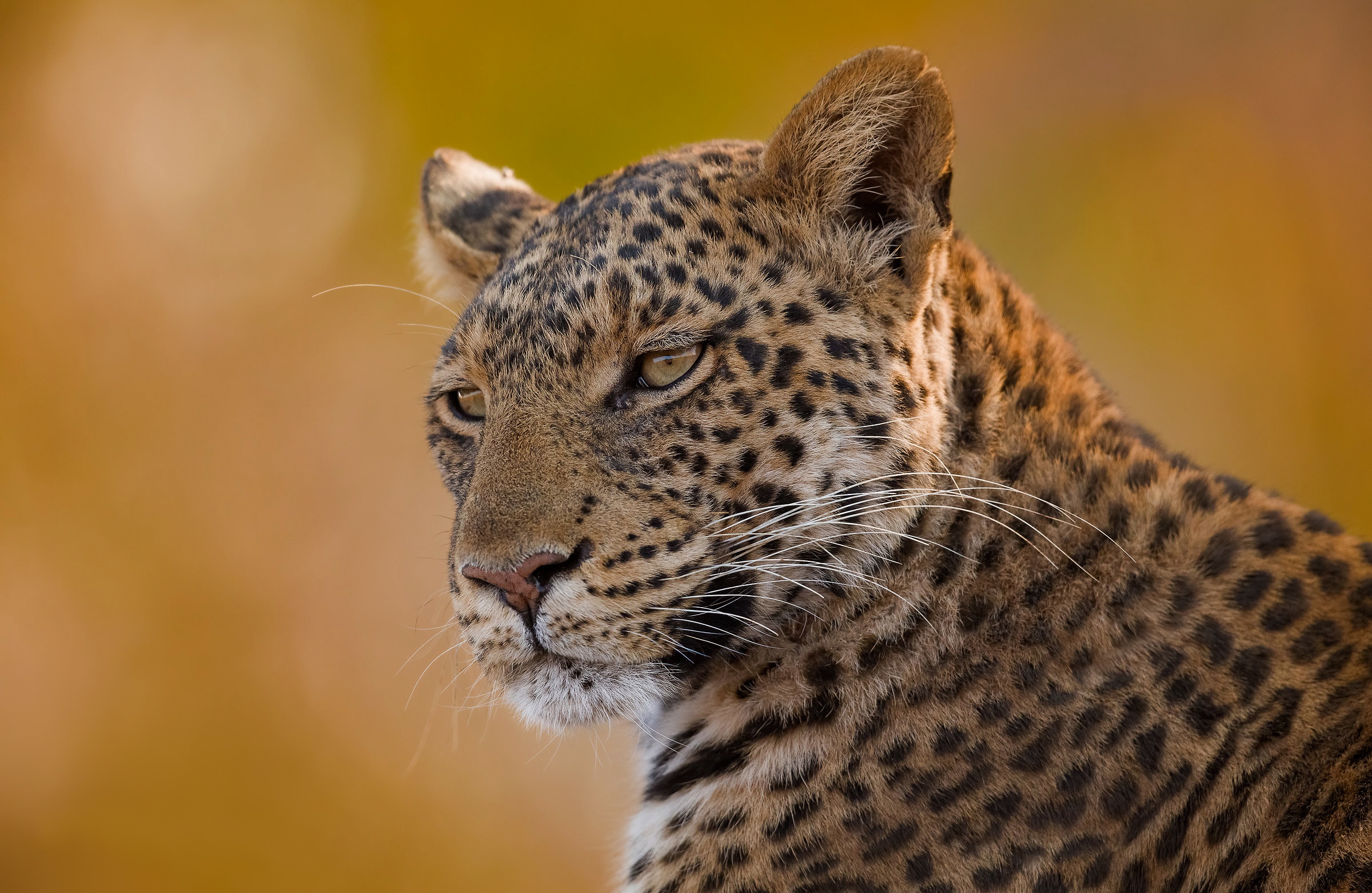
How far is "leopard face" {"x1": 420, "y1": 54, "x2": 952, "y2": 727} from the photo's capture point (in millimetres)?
2783

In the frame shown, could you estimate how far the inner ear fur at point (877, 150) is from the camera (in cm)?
288

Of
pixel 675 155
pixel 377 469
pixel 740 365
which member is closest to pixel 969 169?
pixel 377 469

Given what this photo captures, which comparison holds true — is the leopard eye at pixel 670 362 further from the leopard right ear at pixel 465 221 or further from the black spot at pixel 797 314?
the leopard right ear at pixel 465 221

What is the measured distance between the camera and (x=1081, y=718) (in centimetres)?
261

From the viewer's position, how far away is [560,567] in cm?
275

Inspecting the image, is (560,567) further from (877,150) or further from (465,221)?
(465,221)

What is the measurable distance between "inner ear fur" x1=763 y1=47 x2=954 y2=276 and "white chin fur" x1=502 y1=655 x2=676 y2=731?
1262 mm

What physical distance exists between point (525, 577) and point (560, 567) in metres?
0.09

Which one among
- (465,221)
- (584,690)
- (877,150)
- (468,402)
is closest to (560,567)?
(584,690)

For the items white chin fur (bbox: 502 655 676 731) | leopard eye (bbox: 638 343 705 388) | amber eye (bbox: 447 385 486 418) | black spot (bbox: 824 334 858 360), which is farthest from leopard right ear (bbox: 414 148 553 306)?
white chin fur (bbox: 502 655 676 731)

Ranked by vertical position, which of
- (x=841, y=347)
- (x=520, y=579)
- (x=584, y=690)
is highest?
(x=841, y=347)

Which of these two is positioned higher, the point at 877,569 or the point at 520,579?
the point at 877,569

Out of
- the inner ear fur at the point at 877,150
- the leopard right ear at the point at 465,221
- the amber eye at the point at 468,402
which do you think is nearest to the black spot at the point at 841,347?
the inner ear fur at the point at 877,150

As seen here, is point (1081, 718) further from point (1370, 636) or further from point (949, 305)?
point (949, 305)
